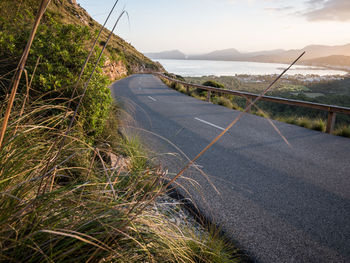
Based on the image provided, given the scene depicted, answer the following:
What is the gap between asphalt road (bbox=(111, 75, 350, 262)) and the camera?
2.95 meters

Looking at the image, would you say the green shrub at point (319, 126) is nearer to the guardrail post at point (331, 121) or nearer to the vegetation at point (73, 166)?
the guardrail post at point (331, 121)

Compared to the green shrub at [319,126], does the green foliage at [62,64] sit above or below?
above

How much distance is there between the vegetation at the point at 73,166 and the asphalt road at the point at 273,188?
37 cm

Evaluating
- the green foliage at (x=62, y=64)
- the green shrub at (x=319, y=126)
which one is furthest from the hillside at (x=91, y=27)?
the green shrub at (x=319, y=126)

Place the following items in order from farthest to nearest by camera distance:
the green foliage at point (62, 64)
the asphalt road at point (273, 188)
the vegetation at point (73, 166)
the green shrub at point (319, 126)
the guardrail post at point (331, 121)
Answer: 1. the green shrub at point (319, 126)
2. the guardrail post at point (331, 121)
3. the green foliage at point (62, 64)
4. the asphalt road at point (273, 188)
5. the vegetation at point (73, 166)

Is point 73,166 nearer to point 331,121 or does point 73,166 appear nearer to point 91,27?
point 331,121

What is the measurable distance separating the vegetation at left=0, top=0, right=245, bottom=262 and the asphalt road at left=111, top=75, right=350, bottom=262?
0.37 meters

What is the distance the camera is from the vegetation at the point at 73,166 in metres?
1.41

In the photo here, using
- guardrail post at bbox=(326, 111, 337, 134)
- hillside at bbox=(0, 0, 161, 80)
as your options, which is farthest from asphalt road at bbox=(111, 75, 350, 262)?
hillside at bbox=(0, 0, 161, 80)

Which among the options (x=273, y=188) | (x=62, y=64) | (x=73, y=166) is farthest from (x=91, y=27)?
(x=273, y=188)

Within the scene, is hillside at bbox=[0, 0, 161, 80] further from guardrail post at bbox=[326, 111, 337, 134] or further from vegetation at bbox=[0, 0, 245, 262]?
guardrail post at bbox=[326, 111, 337, 134]

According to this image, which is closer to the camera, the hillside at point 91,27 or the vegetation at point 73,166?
the vegetation at point 73,166

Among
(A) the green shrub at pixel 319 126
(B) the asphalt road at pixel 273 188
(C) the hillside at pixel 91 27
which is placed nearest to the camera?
(C) the hillside at pixel 91 27

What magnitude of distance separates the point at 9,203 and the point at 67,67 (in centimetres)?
376
